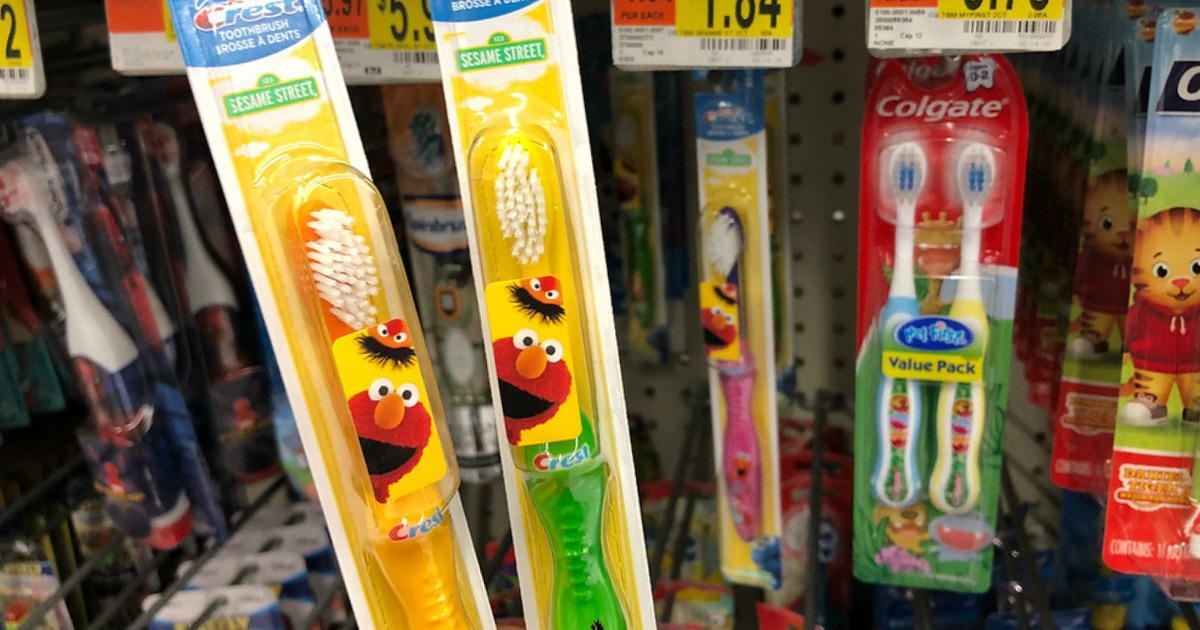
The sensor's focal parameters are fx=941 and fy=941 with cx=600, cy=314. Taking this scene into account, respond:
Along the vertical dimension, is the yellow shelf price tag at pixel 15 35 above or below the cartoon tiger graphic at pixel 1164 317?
above

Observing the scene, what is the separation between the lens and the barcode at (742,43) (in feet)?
1.72

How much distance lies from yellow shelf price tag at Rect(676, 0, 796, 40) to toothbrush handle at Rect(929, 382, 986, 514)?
0.28m

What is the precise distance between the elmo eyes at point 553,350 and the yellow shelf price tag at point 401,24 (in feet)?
0.71

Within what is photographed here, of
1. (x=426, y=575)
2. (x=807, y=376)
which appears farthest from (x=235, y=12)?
(x=807, y=376)

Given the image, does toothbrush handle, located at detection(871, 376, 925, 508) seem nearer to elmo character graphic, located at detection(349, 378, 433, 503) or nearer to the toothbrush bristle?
the toothbrush bristle

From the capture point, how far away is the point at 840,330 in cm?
99

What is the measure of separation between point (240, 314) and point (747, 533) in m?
0.47

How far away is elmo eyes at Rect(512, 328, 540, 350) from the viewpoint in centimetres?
50

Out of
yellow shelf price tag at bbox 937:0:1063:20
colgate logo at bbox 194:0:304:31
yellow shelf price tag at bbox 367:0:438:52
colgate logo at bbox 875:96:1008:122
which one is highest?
colgate logo at bbox 194:0:304:31

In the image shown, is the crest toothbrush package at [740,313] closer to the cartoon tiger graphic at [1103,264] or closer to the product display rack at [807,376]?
the product display rack at [807,376]

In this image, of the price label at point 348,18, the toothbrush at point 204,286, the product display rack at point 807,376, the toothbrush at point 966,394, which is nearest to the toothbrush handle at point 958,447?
the toothbrush at point 966,394

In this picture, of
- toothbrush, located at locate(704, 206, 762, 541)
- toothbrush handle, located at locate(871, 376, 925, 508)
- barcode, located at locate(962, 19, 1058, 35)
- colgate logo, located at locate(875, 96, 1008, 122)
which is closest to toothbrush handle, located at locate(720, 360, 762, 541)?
toothbrush, located at locate(704, 206, 762, 541)

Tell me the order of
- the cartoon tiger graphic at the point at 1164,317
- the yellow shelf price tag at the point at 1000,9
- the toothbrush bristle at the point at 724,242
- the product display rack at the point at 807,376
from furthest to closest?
the product display rack at the point at 807,376 < the toothbrush bristle at the point at 724,242 < the cartoon tiger graphic at the point at 1164,317 < the yellow shelf price tag at the point at 1000,9

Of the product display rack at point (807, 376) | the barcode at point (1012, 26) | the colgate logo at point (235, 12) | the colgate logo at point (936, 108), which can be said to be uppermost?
the colgate logo at point (235, 12)
